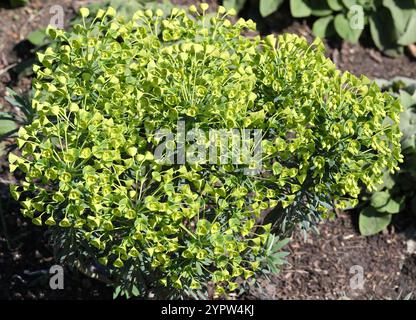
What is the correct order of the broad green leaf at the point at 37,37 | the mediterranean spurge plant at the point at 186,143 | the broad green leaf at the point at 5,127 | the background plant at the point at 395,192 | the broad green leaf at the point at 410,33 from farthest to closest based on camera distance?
the broad green leaf at the point at 410,33 → the broad green leaf at the point at 37,37 → the background plant at the point at 395,192 → the broad green leaf at the point at 5,127 → the mediterranean spurge plant at the point at 186,143

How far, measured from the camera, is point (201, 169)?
3.70 metres

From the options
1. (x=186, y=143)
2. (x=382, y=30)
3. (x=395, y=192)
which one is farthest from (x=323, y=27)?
(x=186, y=143)

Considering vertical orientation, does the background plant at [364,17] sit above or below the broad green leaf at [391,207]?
above

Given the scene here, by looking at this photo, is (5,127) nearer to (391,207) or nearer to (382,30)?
(391,207)

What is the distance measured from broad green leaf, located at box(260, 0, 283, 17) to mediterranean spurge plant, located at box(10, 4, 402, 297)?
7.67 ft

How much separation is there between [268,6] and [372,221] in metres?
2.02

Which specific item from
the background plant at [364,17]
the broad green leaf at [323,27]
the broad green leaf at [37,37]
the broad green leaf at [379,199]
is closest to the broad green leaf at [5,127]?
the broad green leaf at [37,37]

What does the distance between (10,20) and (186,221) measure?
2.92 meters

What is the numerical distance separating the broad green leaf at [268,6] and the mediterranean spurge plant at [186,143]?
2.34 metres

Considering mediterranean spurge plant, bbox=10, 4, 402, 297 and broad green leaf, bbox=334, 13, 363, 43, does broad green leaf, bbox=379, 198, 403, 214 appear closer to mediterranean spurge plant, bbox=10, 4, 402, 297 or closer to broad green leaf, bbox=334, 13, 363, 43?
mediterranean spurge plant, bbox=10, 4, 402, 297

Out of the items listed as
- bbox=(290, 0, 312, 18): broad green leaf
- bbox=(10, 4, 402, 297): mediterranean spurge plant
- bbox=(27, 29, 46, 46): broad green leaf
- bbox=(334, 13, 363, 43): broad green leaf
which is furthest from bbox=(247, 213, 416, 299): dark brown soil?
bbox=(27, 29, 46, 46): broad green leaf

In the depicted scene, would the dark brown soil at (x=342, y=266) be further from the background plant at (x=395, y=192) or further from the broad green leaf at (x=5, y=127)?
the broad green leaf at (x=5, y=127)

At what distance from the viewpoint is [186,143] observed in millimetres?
3707

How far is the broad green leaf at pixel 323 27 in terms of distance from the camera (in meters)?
6.50
